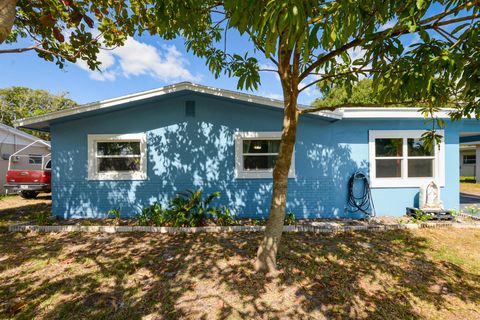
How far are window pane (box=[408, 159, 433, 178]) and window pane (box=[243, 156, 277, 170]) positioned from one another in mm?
4414

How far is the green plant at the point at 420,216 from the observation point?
570cm

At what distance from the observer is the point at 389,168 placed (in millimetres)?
6633

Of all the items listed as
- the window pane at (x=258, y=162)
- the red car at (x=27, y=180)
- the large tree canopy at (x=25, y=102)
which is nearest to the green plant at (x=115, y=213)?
the window pane at (x=258, y=162)

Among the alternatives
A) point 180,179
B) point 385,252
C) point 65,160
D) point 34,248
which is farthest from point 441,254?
Result: point 65,160

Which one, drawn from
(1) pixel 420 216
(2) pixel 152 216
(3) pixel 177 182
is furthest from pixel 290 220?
(2) pixel 152 216

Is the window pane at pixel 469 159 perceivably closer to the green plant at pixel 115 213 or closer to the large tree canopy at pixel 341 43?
the large tree canopy at pixel 341 43

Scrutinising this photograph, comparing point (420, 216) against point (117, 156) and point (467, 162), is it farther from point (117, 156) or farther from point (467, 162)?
point (467, 162)

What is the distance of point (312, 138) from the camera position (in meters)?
6.32

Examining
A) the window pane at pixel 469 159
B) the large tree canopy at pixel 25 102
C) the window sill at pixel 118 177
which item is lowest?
the window sill at pixel 118 177

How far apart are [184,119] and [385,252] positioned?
5.81 m

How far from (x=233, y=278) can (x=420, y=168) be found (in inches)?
272

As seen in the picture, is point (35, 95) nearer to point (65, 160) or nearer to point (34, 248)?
point (65, 160)

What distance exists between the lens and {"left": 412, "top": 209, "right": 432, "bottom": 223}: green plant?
224 inches

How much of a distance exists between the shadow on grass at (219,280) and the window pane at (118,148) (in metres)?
2.60
